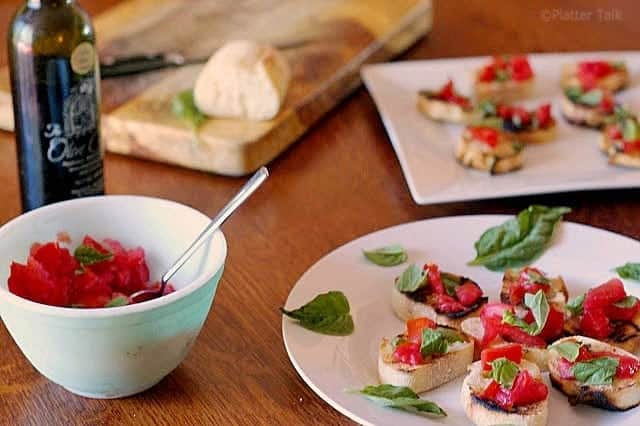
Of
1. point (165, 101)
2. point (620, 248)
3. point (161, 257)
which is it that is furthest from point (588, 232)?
point (165, 101)

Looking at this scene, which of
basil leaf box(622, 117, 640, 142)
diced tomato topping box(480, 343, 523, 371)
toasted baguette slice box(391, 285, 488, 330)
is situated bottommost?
basil leaf box(622, 117, 640, 142)

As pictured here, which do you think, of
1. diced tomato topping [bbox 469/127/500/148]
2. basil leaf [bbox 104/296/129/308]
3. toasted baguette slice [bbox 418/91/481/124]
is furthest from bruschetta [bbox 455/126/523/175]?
basil leaf [bbox 104/296/129/308]

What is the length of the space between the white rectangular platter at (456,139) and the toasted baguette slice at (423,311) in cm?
25

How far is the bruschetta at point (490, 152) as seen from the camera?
1591 mm

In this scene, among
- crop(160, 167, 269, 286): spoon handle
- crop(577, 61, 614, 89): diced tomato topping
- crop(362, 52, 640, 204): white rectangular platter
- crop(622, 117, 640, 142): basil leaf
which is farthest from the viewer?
crop(577, 61, 614, 89): diced tomato topping

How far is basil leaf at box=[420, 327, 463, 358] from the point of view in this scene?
112 cm

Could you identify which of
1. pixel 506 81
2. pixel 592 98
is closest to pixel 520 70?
pixel 506 81

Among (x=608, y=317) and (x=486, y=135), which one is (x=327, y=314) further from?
(x=486, y=135)

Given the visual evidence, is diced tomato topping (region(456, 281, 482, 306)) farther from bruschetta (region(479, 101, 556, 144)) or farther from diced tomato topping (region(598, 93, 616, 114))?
diced tomato topping (region(598, 93, 616, 114))

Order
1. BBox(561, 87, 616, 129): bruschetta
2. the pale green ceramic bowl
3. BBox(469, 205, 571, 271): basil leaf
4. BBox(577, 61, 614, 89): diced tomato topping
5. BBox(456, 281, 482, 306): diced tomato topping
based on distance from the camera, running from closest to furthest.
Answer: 1. the pale green ceramic bowl
2. BBox(456, 281, 482, 306): diced tomato topping
3. BBox(469, 205, 571, 271): basil leaf
4. BBox(561, 87, 616, 129): bruschetta
5. BBox(577, 61, 614, 89): diced tomato topping

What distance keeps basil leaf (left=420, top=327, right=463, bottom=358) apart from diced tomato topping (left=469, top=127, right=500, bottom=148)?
50cm

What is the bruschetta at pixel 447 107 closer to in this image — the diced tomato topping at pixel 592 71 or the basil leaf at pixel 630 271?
the diced tomato topping at pixel 592 71

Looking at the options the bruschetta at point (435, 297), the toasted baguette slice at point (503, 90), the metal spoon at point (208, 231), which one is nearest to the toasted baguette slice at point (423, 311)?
the bruschetta at point (435, 297)

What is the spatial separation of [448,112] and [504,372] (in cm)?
76
